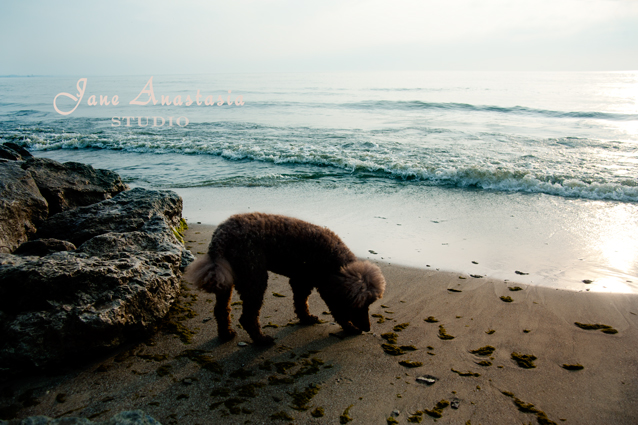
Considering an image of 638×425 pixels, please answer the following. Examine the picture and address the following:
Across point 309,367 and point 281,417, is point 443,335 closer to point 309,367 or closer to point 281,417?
point 309,367

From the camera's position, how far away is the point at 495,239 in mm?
6180

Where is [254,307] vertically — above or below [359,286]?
below

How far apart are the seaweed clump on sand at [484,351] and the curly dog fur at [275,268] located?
1.06 meters

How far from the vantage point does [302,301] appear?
12.6 ft

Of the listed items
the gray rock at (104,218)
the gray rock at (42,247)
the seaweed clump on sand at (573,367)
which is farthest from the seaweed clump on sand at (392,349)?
the gray rock at (42,247)

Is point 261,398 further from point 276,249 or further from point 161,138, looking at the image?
point 161,138

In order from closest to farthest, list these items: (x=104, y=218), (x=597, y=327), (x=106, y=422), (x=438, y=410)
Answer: (x=106, y=422) < (x=438, y=410) < (x=597, y=327) < (x=104, y=218)

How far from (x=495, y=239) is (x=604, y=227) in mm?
2386

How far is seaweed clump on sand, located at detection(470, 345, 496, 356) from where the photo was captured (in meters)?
3.41

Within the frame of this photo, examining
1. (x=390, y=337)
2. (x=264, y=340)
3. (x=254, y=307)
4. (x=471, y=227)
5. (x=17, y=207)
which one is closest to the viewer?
(x=254, y=307)

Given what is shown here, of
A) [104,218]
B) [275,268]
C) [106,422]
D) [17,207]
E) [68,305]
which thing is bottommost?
[106,422]

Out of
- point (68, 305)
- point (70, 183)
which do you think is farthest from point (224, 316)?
point (70, 183)

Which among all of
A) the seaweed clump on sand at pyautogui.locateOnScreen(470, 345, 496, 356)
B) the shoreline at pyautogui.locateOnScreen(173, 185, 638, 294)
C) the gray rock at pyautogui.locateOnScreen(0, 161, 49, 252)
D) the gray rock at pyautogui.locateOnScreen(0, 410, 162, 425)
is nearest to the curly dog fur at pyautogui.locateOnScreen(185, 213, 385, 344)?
the seaweed clump on sand at pyautogui.locateOnScreen(470, 345, 496, 356)

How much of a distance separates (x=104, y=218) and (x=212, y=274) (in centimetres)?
256
